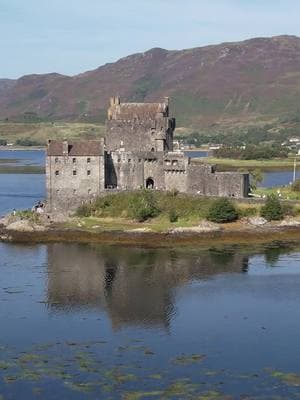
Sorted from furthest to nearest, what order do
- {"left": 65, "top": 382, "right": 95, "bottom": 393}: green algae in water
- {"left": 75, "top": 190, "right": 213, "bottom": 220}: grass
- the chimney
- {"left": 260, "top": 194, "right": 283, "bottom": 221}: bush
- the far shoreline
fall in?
the chimney, {"left": 75, "top": 190, "right": 213, "bottom": 220}: grass, {"left": 260, "top": 194, "right": 283, "bottom": 221}: bush, the far shoreline, {"left": 65, "top": 382, "right": 95, "bottom": 393}: green algae in water

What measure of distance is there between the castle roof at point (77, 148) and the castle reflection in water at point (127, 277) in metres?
10.0

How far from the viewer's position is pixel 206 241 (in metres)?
54.1

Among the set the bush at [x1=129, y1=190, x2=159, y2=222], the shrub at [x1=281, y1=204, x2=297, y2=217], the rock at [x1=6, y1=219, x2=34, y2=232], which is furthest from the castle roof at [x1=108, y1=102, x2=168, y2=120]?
the shrub at [x1=281, y1=204, x2=297, y2=217]

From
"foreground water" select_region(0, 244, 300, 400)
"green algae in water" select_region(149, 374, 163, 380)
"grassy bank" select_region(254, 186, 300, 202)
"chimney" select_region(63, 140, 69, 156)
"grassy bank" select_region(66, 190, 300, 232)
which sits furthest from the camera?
"grassy bank" select_region(254, 186, 300, 202)

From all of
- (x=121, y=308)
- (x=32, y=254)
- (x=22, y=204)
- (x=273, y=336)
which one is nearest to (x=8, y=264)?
(x=32, y=254)

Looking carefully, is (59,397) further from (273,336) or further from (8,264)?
(8,264)

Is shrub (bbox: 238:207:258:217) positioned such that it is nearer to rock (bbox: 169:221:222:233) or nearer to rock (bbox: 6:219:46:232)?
rock (bbox: 169:221:222:233)

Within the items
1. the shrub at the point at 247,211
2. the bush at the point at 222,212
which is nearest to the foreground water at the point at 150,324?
the bush at the point at 222,212

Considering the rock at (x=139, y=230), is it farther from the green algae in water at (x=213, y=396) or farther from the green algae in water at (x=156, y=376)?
the green algae in water at (x=213, y=396)

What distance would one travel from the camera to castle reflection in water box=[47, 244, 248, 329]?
3809 cm

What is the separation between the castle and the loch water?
30.4 ft

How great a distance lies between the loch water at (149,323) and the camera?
28.5 m

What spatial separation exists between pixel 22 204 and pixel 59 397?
52002 millimetres

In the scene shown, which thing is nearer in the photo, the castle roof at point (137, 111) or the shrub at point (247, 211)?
the shrub at point (247, 211)
